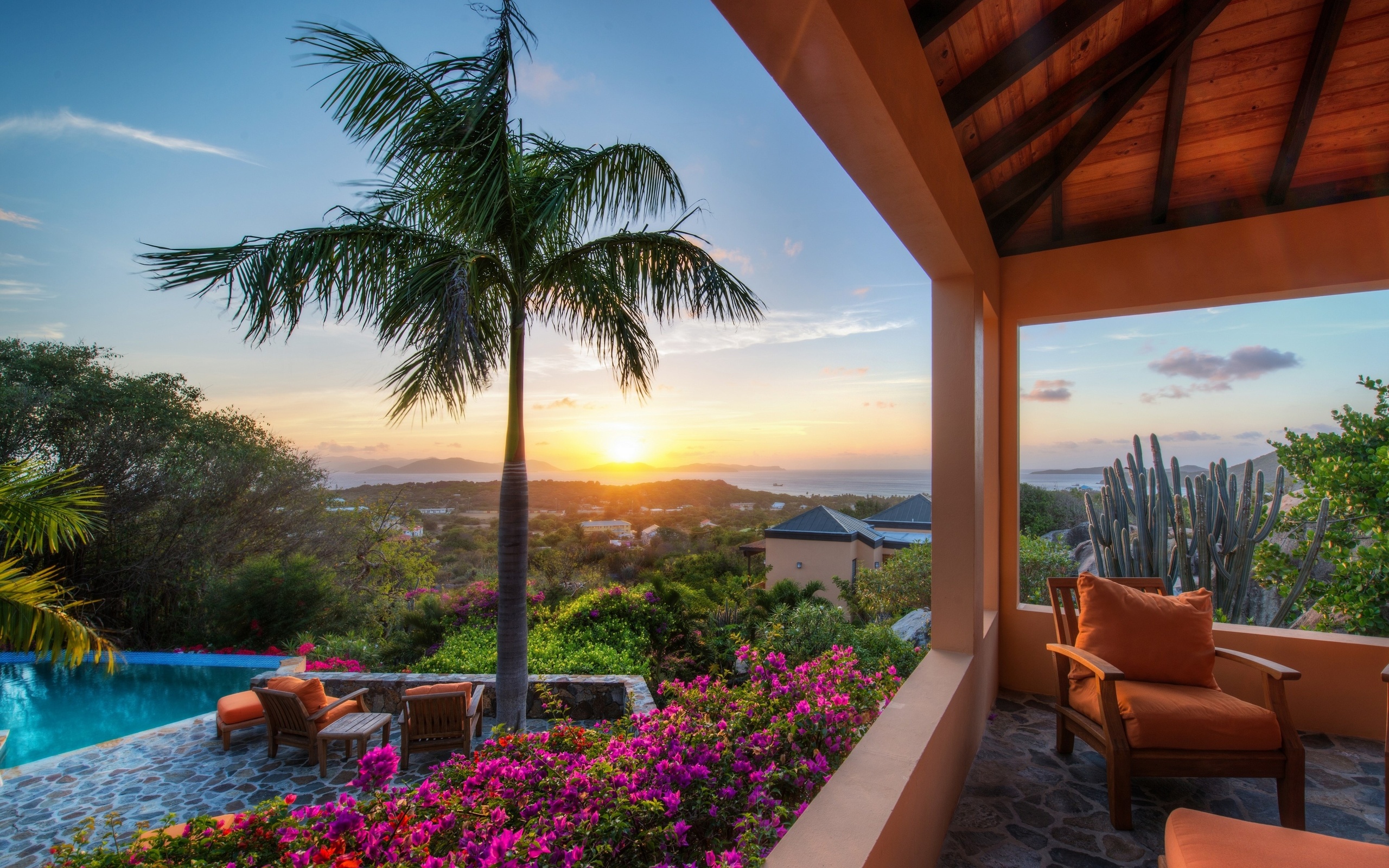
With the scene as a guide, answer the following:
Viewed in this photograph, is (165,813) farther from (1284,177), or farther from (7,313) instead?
(7,313)

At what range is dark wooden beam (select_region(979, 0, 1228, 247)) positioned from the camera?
8.32ft

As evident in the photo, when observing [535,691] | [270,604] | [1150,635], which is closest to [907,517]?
[535,691]

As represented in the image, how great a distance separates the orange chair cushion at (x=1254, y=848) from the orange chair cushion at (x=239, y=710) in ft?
20.6

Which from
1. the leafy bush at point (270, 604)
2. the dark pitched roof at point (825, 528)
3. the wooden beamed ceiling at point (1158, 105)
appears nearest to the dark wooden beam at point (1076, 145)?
the wooden beamed ceiling at point (1158, 105)

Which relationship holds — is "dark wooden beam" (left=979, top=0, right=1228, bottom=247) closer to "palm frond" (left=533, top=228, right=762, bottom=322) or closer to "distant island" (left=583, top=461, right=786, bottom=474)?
"palm frond" (left=533, top=228, right=762, bottom=322)

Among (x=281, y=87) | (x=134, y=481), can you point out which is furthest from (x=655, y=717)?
(x=134, y=481)

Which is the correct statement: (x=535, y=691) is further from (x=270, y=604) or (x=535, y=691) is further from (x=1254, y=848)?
(x=270, y=604)

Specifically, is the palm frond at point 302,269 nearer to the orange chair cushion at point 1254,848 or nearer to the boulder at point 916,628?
the orange chair cushion at point 1254,848

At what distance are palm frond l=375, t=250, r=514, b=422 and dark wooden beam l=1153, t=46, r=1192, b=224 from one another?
410 cm

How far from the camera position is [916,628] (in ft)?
18.8

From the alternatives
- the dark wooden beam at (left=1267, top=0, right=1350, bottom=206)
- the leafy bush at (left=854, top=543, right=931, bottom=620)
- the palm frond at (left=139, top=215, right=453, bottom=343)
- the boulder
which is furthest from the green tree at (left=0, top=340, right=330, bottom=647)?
the dark wooden beam at (left=1267, top=0, right=1350, bottom=206)

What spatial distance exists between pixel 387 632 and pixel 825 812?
368 inches

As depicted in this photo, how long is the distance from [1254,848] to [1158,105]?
10.9ft

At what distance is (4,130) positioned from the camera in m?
9.15
